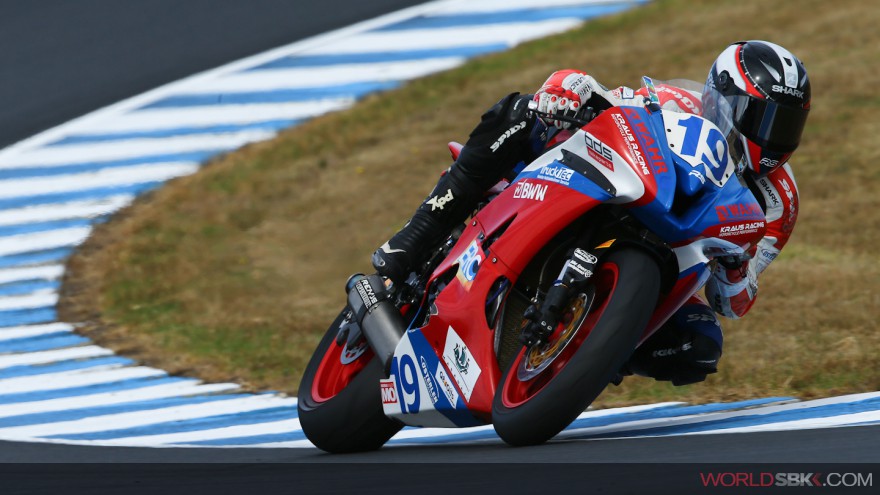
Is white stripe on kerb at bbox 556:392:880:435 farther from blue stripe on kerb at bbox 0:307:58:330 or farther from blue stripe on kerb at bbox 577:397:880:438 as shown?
blue stripe on kerb at bbox 0:307:58:330

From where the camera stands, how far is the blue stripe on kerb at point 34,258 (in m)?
8.68

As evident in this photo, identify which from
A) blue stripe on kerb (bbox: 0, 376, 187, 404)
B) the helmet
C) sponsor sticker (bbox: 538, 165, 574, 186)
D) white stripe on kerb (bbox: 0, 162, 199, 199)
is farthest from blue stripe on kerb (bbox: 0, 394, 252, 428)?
white stripe on kerb (bbox: 0, 162, 199, 199)

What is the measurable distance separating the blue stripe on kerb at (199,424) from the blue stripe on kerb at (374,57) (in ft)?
20.4

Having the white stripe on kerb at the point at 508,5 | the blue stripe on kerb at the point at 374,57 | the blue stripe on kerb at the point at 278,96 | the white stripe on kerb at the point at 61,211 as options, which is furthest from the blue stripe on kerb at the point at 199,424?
the white stripe on kerb at the point at 508,5

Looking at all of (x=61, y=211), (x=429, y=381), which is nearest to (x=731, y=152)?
(x=429, y=381)

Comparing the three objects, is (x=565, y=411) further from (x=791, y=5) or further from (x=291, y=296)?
(x=791, y=5)

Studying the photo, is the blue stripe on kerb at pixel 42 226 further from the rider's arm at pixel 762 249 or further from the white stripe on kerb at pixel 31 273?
the rider's arm at pixel 762 249

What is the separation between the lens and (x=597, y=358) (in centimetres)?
394

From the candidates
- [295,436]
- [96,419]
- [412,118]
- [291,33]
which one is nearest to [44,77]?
[291,33]

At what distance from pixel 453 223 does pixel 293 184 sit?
17.0 feet

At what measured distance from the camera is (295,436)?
5.88m

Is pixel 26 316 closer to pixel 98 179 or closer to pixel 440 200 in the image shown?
pixel 98 179

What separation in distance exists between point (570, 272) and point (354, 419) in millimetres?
1399

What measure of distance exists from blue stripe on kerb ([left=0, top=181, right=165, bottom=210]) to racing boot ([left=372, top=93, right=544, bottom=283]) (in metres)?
5.11
